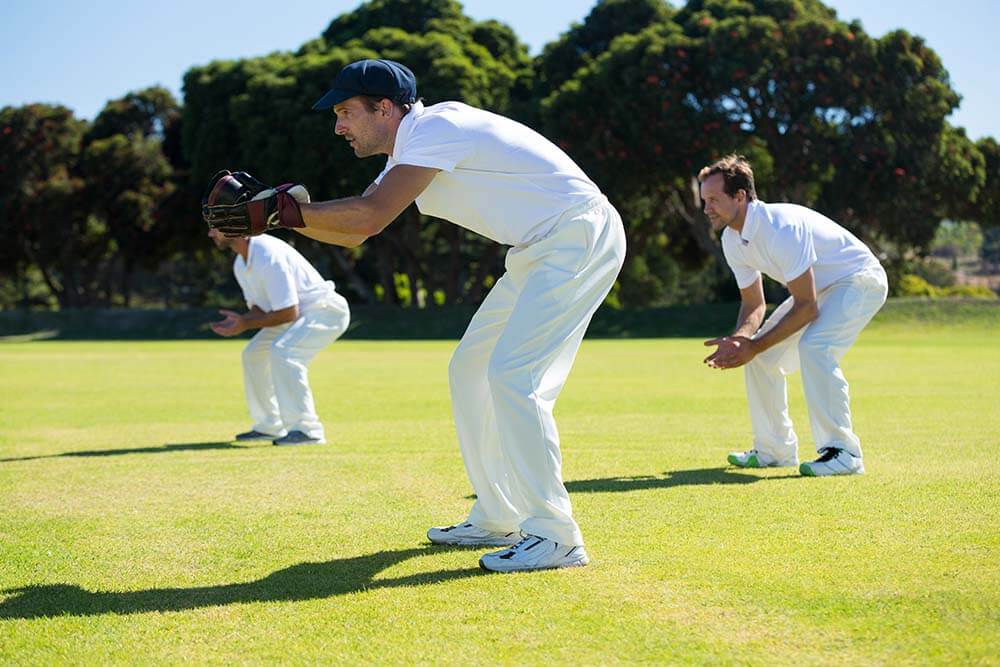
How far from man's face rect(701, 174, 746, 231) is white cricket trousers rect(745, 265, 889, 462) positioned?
0.85m

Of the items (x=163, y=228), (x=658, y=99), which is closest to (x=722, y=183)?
(x=658, y=99)

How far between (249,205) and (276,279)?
19.6 feet

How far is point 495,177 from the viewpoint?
18.6ft

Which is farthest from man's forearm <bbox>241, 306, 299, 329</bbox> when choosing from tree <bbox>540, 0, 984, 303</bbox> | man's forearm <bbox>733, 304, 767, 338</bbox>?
tree <bbox>540, 0, 984, 303</bbox>

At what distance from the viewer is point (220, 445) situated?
36.4 ft

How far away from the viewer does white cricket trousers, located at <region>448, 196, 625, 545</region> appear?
5.61 meters

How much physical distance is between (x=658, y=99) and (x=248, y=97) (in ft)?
54.8

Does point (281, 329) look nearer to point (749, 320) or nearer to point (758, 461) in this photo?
point (749, 320)

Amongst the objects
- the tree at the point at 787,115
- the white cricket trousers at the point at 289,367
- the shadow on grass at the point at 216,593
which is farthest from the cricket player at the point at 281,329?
the tree at the point at 787,115

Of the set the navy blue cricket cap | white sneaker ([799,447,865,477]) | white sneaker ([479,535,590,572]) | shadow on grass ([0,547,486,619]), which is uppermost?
the navy blue cricket cap

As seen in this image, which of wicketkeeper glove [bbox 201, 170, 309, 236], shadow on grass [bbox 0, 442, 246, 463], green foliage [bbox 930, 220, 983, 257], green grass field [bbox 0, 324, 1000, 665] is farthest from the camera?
green foliage [bbox 930, 220, 983, 257]

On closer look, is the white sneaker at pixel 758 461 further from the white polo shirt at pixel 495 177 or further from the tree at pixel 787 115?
the tree at pixel 787 115

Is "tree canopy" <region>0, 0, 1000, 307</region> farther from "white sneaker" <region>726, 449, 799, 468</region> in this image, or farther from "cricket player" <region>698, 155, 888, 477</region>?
"white sneaker" <region>726, 449, 799, 468</region>

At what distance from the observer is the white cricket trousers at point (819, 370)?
28.5 ft
